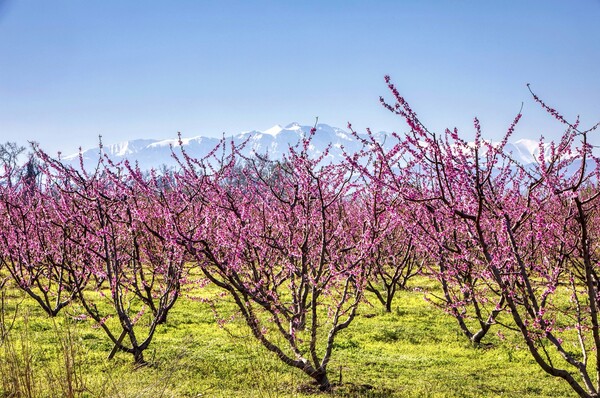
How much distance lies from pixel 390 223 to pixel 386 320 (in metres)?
6.16

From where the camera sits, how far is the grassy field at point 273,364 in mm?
6660

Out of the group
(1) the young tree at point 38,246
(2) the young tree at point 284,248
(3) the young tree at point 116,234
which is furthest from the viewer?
(1) the young tree at point 38,246

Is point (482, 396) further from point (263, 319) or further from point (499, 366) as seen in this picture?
point (263, 319)

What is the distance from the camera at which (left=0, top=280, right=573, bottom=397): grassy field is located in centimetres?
666

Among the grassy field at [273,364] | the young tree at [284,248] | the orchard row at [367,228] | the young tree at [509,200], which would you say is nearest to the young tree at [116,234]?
the orchard row at [367,228]

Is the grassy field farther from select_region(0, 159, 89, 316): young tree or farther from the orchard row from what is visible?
select_region(0, 159, 89, 316): young tree

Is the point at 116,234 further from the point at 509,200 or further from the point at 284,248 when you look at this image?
the point at 509,200

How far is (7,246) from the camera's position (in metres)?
11.6

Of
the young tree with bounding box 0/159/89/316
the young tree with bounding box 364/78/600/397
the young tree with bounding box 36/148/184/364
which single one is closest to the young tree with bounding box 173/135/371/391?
the young tree with bounding box 36/148/184/364

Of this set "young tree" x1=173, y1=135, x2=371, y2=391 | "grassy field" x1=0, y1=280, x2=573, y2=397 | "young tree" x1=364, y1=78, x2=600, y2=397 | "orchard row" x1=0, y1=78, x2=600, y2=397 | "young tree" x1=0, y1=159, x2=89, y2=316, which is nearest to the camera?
"young tree" x1=364, y1=78, x2=600, y2=397

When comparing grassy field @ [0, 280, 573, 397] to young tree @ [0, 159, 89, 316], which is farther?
young tree @ [0, 159, 89, 316]

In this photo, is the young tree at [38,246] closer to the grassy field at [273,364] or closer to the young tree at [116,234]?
the young tree at [116,234]

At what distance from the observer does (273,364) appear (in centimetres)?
937

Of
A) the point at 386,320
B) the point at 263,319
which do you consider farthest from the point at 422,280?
the point at 263,319
